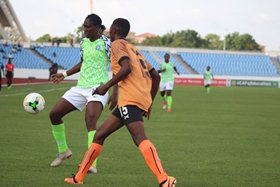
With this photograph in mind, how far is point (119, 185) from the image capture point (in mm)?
7031

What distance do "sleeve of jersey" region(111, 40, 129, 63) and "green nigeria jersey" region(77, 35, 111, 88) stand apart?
1.56 m

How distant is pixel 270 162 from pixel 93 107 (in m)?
3.39

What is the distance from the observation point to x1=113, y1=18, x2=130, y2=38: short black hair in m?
6.59

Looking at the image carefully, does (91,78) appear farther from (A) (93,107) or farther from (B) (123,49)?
(B) (123,49)

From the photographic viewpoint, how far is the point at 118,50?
6492 millimetres

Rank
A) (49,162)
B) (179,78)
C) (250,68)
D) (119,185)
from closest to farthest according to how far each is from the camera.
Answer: (119,185) < (49,162) < (179,78) < (250,68)

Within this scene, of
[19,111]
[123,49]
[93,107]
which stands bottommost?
[19,111]

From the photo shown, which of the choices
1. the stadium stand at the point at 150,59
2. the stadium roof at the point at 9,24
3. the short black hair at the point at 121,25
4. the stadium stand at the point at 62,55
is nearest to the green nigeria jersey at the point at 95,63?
the short black hair at the point at 121,25

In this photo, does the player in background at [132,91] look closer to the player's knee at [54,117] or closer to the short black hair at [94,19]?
the short black hair at [94,19]

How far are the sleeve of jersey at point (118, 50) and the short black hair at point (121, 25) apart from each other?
14 centimetres

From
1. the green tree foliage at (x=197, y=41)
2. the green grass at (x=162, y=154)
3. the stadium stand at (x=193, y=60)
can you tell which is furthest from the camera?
the green tree foliage at (x=197, y=41)

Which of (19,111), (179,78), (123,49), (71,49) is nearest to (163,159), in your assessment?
(123,49)

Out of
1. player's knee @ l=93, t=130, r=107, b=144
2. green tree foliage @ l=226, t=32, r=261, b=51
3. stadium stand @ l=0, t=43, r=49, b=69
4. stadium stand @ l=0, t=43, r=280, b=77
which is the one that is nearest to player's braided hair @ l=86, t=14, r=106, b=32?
player's knee @ l=93, t=130, r=107, b=144

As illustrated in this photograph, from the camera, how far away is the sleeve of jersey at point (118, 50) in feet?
21.2
